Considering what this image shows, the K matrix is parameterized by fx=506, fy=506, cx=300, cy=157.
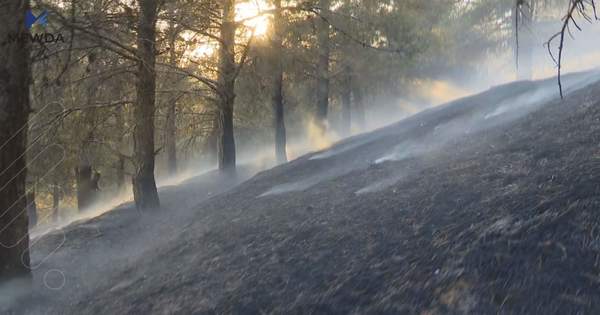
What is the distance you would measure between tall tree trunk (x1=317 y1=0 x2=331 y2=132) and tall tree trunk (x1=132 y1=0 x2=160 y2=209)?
→ 549 centimetres

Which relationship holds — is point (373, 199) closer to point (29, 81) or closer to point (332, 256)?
point (332, 256)

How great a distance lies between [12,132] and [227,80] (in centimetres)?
803

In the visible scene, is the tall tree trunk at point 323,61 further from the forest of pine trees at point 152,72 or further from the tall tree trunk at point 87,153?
the tall tree trunk at point 87,153


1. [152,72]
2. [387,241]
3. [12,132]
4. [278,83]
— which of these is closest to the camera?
[387,241]

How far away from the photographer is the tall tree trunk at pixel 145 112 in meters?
10.8

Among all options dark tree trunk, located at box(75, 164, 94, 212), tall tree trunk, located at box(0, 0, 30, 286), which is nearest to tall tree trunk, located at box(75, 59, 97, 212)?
dark tree trunk, located at box(75, 164, 94, 212)

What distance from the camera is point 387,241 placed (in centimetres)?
542

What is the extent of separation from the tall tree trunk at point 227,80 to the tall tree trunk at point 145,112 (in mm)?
2064

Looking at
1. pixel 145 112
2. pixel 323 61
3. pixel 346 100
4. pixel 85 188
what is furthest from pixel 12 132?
pixel 346 100

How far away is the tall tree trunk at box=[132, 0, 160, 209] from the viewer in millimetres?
10759

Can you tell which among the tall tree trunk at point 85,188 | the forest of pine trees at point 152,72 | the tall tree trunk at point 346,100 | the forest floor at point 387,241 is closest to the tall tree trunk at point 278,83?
the forest of pine trees at point 152,72

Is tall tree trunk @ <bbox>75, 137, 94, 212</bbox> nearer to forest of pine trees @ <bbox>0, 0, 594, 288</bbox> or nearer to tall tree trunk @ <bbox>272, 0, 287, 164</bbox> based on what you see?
forest of pine trees @ <bbox>0, 0, 594, 288</bbox>

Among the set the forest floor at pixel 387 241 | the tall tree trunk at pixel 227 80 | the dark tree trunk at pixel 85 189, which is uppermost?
the tall tree trunk at pixel 227 80

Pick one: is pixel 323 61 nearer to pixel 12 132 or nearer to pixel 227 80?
pixel 227 80
